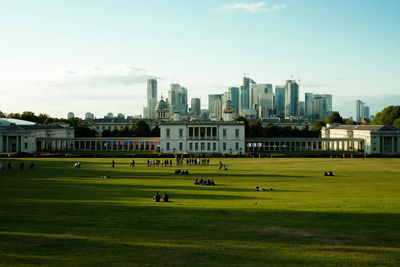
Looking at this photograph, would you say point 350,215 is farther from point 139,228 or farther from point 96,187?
point 96,187

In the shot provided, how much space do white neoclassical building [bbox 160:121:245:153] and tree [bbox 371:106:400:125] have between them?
5053 cm

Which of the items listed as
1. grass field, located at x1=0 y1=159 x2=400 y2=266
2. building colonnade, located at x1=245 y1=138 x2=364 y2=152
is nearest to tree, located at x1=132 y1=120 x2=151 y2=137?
building colonnade, located at x1=245 y1=138 x2=364 y2=152

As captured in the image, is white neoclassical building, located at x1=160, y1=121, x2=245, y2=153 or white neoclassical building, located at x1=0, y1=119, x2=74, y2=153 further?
white neoclassical building, located at x1=160, y1=121, x2=245, y2=153

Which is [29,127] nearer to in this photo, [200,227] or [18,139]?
[18,139]

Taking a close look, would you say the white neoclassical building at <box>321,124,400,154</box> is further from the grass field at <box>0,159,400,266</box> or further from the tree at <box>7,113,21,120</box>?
the tree at <box>7,113,21,120</box>

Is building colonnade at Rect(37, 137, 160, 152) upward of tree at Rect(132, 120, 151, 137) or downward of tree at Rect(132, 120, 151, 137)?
downward

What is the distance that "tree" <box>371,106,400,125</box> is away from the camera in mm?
139700

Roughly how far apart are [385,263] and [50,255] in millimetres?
12281

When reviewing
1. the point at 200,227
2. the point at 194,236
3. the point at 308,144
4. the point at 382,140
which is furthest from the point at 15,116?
the point at 194,236

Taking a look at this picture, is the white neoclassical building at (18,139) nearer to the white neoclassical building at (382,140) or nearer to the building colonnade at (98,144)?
the building colonnade at (98,144)

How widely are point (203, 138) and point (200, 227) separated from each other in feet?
331

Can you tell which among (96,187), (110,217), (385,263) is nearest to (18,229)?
(110,217)

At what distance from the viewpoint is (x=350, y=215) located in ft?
82.8

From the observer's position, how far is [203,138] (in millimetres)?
122938
